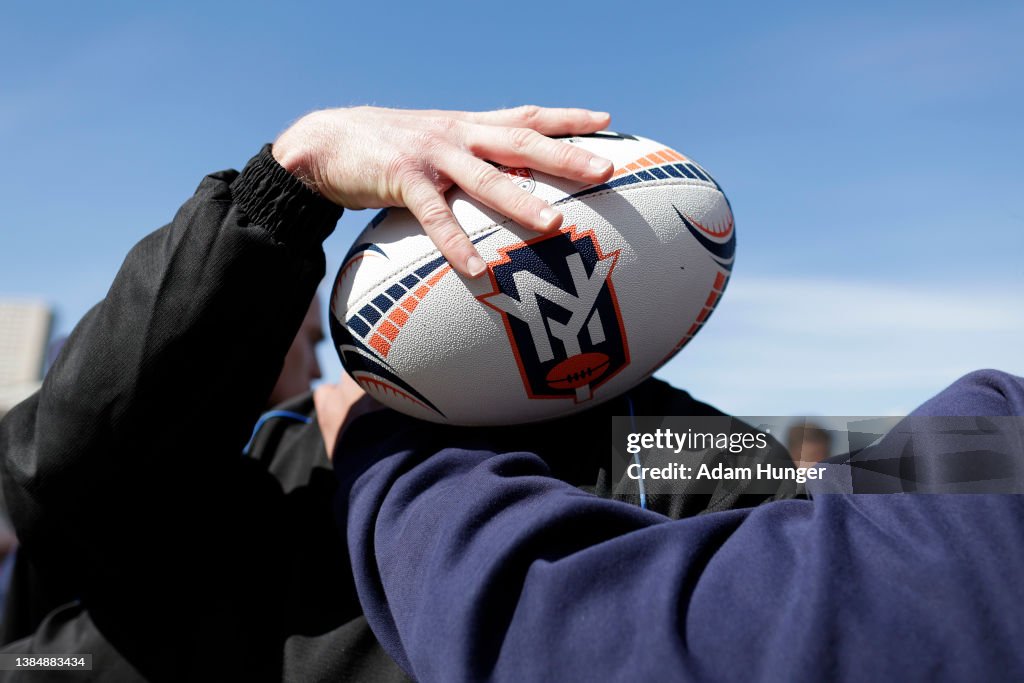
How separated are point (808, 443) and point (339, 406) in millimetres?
1167

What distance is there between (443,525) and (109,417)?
66 centimetres

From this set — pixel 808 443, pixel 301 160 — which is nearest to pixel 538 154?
pixel 301 160

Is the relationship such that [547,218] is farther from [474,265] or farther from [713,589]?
[713,589]

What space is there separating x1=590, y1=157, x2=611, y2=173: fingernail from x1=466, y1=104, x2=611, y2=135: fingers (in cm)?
20

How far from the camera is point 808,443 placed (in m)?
1.48

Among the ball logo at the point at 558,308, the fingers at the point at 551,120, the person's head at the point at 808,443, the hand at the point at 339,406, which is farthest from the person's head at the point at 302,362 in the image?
the person's head at the point at 808,443

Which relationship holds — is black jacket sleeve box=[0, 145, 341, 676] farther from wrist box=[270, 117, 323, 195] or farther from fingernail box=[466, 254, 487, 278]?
fingernail box=[466, 254, 487, 278]

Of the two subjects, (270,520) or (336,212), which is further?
(270,520)

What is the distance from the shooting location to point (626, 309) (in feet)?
4.75

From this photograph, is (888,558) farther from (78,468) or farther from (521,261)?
(78,468)

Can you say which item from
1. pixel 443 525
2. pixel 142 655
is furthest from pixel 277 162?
pixel 142 655

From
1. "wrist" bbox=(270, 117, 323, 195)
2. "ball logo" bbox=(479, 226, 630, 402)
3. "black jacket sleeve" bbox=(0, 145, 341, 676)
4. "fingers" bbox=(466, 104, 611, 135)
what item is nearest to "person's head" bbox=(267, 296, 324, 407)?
"black jacket sleeve" bbox=(0, 145, 341, 676)

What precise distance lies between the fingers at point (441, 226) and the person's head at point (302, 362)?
1.45 m

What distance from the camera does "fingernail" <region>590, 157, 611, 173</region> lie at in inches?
54.2
